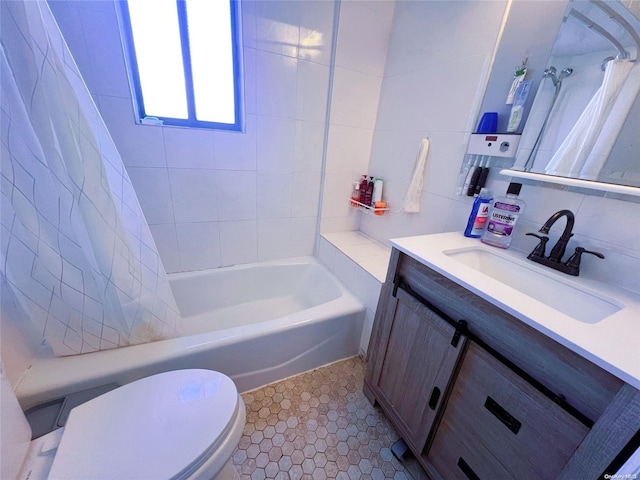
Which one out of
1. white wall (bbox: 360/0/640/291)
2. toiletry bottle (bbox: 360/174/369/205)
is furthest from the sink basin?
toiletry bottle (bbox: 360/174/369/205)

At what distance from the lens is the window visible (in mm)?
1201

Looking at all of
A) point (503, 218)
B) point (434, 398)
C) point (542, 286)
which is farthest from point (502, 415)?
point (503, 218)

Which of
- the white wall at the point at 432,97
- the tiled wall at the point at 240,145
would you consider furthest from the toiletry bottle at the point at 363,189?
the tiled wall at the point at 240,145

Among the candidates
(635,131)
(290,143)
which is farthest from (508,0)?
(290,143)

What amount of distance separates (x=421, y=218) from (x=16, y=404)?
168cm

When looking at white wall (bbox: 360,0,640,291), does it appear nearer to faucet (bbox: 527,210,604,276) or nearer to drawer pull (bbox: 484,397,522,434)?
faucet (bbox: 527,210,604,276)

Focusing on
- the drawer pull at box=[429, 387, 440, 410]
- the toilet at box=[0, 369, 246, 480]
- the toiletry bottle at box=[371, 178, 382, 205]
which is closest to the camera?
the toilet at box=[0, 369, 246, 480]

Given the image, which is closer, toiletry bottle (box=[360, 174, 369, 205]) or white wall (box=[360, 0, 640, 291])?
white wall (box=[360, 0, 640, 291])

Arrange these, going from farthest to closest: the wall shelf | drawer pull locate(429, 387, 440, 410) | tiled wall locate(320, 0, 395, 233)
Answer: tiled wall locate(320, 0, 395, 233), drawer pull locate(429, 387, 440, 410), the wall shelf

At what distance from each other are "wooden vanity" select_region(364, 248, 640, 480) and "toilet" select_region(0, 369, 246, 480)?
0.62 m

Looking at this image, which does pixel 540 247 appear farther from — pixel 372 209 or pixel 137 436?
pixel 137 436

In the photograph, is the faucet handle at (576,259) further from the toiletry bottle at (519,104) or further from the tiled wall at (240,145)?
the tiled wall at (240,145)

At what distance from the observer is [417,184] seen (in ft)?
4.54

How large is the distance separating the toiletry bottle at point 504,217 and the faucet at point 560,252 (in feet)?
0.34
